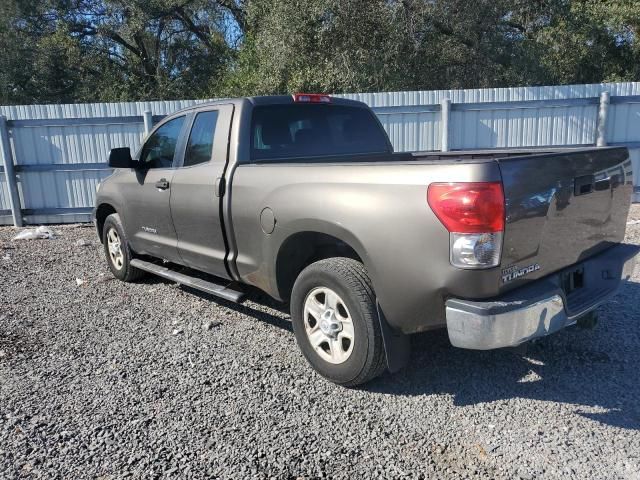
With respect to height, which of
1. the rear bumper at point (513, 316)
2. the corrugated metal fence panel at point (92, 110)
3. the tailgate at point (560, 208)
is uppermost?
the corrugated metal fence panel at point (92, 110)

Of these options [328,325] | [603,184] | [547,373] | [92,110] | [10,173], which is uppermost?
[92,110]

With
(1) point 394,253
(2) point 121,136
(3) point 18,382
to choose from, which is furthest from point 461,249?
(2) point 121,136

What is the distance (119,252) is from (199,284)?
203 centimetres

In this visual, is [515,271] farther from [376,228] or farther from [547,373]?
[547,373]

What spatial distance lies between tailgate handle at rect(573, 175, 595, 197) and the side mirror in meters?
4.05

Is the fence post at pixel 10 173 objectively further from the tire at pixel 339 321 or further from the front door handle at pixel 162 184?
the tire at pixel 339 321

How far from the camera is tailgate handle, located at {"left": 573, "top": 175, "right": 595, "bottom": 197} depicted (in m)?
3.17

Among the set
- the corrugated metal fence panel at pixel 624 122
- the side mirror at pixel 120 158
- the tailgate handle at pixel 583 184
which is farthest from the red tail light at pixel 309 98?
the corrugated metal fence panel at pixel 624 122

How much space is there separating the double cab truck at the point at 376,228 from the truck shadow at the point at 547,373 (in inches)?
18.0

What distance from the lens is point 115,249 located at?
Result: 6.20 m

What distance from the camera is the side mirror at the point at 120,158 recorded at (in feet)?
17.0

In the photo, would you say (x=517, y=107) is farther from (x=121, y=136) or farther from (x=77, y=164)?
(x=77, y=164)

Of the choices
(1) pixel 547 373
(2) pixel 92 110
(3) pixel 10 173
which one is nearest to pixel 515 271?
(1) pixel 547 373

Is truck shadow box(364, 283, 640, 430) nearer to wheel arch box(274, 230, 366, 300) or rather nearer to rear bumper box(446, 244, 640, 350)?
rear bumper box(446, 244, 640, 350)
